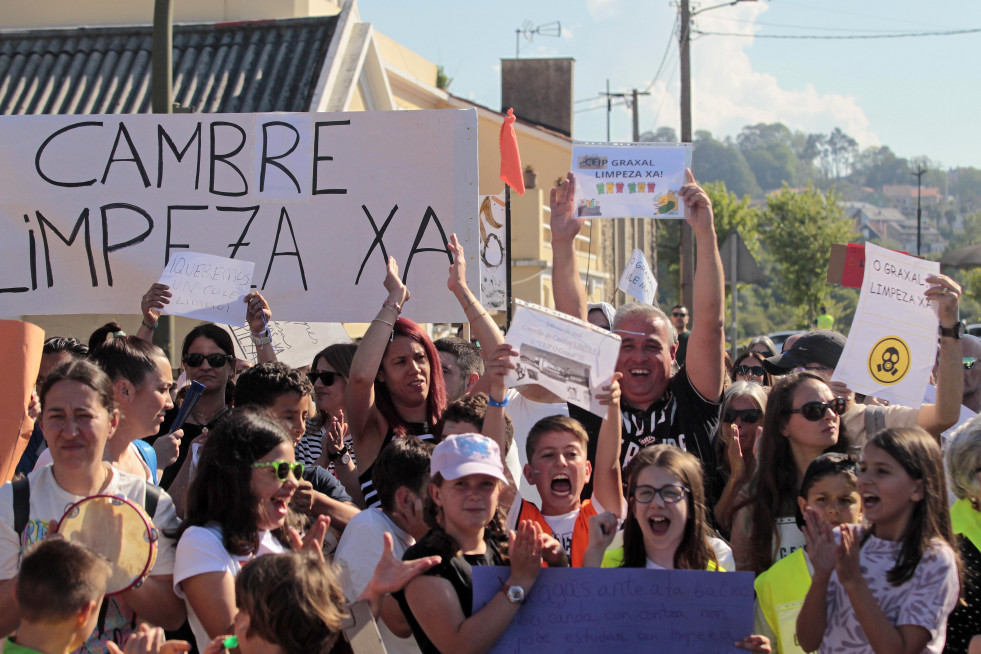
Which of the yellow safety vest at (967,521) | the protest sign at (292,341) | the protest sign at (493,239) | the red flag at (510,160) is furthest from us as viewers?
the protest sign at (493,239)

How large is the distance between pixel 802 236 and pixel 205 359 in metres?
47.8

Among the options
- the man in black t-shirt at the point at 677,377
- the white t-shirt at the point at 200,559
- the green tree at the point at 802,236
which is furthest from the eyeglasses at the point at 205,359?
the green tree at the point at 802,236

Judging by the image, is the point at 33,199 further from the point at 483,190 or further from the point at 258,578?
the point at 483,190

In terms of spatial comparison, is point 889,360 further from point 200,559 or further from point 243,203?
point 243,203

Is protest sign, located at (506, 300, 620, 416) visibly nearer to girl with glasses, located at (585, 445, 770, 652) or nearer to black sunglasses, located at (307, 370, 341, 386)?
girl with glasses, located at (585, 445, 770, 652)

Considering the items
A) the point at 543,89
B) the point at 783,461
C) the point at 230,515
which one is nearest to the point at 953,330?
the point at 783,461

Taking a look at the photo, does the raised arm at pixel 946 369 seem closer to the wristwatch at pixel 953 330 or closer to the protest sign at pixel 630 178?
the wristwatch at pixel 953 330

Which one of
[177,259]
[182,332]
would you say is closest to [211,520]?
[177,259]

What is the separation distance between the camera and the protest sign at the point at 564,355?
3621 millimetres

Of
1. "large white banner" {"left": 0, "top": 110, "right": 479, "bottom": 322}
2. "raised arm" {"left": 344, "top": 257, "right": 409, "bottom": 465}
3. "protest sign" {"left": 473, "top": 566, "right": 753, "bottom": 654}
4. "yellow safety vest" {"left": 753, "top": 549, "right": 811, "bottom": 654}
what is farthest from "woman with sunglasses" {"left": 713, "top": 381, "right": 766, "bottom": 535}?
"large white banner" {"left": 0, "top": 110, "right": 479, "bottom": 322}

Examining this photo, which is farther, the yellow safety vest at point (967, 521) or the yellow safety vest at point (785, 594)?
the yellow safety vest at point (967, 521)

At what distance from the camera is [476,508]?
3203mm

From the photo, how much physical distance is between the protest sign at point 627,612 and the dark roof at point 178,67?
8104 mm

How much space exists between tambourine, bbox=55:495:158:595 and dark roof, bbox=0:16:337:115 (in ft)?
25.7
